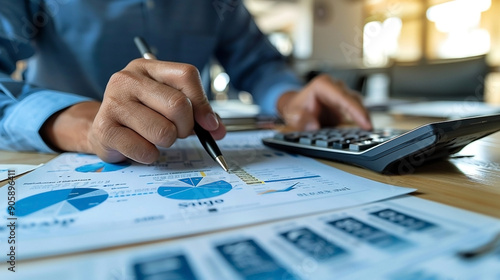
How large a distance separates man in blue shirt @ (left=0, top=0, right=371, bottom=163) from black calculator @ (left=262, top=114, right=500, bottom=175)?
112 mm

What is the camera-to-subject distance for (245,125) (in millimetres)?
584

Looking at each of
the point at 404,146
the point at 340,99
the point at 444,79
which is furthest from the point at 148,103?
the point at 444,79

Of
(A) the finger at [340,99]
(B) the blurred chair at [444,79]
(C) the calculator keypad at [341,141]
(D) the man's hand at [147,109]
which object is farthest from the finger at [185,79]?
(B) the blurred chair at [444,79]

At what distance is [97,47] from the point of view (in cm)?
64

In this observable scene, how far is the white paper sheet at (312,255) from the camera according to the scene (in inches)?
4.5

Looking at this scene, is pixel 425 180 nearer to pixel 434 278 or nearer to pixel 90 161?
pixel 434 278

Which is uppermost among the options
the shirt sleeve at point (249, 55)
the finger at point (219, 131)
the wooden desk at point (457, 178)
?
the shirt sleeve at point (249, 55)

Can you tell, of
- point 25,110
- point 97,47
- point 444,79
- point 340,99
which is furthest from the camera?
point 444,79

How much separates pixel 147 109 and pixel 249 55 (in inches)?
25.8

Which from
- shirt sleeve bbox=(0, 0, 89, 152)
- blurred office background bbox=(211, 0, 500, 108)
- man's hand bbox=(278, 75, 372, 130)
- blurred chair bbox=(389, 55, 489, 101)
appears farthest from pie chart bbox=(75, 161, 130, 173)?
blurred chair bbox=(389, 55, 489, 101)

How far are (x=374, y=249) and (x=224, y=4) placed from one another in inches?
32.2

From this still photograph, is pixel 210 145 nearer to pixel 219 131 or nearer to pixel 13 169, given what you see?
pixel 219 131

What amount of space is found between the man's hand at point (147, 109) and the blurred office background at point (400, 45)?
532 mm

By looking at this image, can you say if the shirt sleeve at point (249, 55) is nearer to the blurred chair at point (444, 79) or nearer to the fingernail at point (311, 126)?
the fingernail at point (311, 126)
